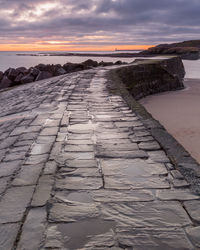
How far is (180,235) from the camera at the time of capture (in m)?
2.03

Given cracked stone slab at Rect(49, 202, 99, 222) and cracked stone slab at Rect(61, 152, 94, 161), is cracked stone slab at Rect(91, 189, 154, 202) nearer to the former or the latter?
cracked stone slab at Rect(49, 202, 99, 222)

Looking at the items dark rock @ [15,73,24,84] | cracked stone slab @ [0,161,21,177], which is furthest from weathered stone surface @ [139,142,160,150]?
dark rock @ [15,73,24,84]


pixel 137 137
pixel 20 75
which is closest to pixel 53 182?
pixel 137 137

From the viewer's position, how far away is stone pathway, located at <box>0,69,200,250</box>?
6.61ft

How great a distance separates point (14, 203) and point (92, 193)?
704 mm

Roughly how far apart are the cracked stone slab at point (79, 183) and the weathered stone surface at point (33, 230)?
0.45 meters

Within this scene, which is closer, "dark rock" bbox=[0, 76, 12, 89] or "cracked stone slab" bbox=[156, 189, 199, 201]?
"cracked stone slab" bbox=[156, 189, 199, 201]

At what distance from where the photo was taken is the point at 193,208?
2.34 m

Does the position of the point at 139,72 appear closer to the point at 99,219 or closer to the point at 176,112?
the point at 176,112

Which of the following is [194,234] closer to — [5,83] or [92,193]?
[92,193]

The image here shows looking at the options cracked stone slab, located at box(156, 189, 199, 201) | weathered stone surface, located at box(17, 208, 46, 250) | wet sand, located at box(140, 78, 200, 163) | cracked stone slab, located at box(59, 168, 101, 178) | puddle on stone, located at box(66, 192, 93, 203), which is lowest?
wet sand, located at box(140, 78, 200, 163)

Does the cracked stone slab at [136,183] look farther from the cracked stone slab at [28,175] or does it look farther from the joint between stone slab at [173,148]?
the cracked stone slab at [28,175]

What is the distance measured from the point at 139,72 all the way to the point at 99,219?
504 inches

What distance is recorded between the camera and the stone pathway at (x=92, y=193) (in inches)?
79.4
